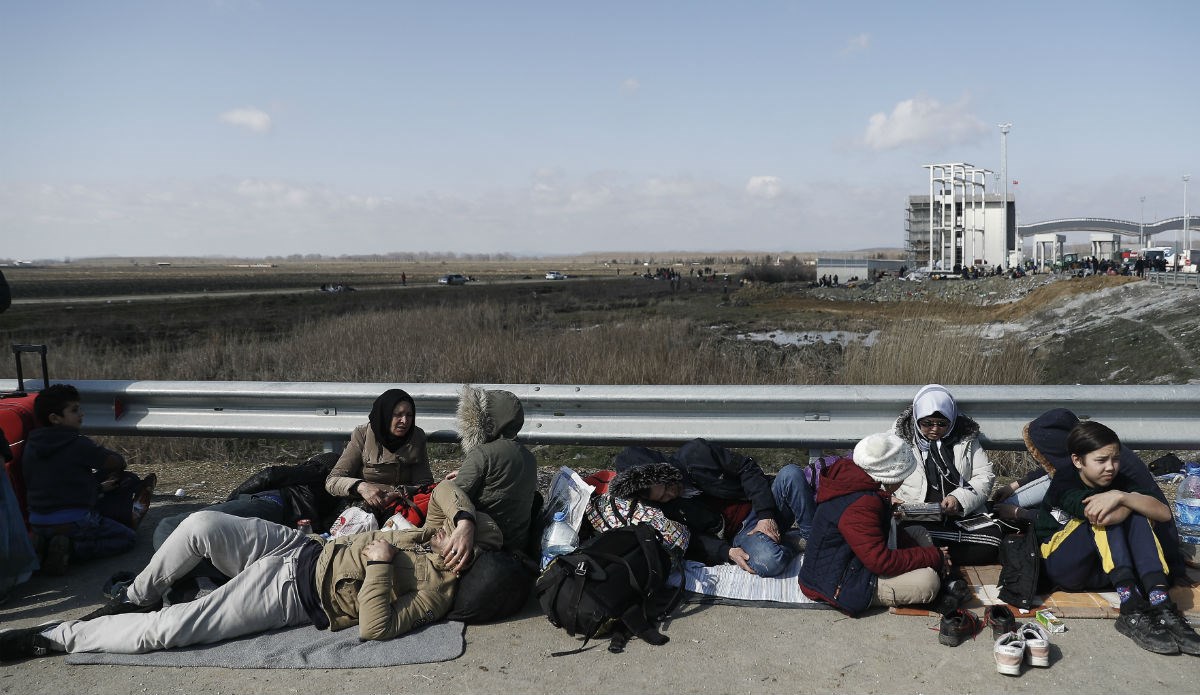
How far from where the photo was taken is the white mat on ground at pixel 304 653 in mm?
3646

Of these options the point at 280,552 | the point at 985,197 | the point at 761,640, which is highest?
the point at 985,197

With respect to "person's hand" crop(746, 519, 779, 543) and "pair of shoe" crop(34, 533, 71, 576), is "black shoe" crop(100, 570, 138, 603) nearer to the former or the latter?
"pair of shoe" crop(34, 533, 71, 576)

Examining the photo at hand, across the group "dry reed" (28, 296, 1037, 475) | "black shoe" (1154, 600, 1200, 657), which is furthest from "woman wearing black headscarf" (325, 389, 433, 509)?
"black shoe" (1154, 600, 1200, 657)

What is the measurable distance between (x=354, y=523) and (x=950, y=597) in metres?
3.01

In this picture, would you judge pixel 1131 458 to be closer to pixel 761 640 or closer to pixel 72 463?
pixel 761 640

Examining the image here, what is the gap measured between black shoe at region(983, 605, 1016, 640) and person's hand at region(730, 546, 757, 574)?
3.57 ft

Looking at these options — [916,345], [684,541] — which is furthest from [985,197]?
[684,541]

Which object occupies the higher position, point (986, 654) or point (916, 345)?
point (916, 345)

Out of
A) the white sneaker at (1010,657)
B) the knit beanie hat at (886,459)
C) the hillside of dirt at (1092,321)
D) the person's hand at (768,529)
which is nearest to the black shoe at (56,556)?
the person's hand at (768,529)

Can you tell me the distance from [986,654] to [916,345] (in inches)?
220

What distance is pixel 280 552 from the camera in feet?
13.8

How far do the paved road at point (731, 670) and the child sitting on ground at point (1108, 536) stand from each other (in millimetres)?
166

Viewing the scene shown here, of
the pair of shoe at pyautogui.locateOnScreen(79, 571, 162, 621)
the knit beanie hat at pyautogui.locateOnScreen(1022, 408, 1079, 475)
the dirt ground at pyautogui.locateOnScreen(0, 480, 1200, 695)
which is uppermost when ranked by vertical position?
the knit beanie hat at pyautogui.locateOnScreen(1022, 408, 1079, 475)

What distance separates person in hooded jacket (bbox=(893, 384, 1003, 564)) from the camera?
4.53 m
